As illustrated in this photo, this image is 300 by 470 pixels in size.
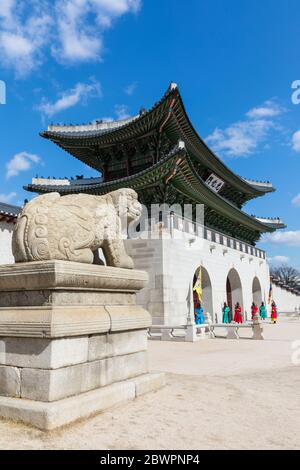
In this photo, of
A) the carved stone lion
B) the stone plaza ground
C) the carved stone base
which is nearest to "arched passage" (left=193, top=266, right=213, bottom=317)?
the stone plaza ground

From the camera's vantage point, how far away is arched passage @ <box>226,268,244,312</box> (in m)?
25.2

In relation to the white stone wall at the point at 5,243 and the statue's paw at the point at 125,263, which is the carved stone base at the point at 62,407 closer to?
the statue's paw at the point at 125,263

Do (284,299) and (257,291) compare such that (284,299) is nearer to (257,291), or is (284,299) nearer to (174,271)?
(257,291)

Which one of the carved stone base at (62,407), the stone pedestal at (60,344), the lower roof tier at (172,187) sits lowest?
the carved stone base at (62,407)

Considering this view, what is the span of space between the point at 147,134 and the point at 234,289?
12.6 meters

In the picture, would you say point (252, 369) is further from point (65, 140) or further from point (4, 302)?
point (65, 140)

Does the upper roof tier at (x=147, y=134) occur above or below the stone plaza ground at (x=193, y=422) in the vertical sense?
above

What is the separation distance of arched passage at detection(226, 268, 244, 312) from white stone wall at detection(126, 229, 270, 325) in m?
3.26

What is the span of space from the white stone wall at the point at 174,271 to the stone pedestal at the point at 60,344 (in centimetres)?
1200

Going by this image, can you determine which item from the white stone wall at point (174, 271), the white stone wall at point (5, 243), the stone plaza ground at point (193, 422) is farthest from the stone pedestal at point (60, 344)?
the white stone wall at point (5, 243)

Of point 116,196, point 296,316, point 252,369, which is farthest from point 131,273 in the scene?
point 296,316

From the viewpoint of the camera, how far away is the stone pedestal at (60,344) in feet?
10.8

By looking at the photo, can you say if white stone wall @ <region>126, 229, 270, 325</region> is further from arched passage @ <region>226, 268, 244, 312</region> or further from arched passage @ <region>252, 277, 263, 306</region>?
arched passage @ <region>252, 277, 263, 306</region>
